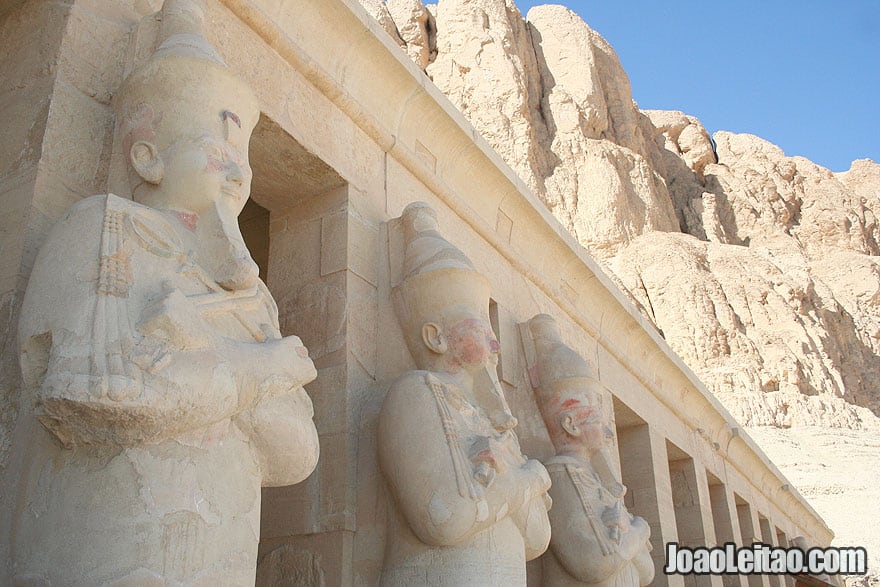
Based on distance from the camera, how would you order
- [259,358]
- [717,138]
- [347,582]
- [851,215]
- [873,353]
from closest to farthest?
[259,358], [347,582], [873,353], [851,215], [717,138]

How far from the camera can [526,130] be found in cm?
2711

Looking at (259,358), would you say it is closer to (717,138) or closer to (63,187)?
(63,187)

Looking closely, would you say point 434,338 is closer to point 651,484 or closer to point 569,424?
point 569,424

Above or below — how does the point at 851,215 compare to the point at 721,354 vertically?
above

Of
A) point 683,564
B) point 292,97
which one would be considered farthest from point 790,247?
point 292,97

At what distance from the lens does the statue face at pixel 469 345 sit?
Answer: 3.48 metres

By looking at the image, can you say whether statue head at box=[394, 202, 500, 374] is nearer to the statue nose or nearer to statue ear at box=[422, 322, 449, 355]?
statue ear at box=[422, 322, 449, 355]

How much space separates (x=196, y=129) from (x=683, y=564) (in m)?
5.33

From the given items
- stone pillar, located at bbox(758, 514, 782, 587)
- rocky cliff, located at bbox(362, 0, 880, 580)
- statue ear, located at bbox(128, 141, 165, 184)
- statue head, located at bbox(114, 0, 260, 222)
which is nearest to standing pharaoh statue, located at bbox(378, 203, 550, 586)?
statue head, located at bbox(114, 0, 260, 222)

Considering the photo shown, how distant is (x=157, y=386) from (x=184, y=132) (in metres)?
0.88

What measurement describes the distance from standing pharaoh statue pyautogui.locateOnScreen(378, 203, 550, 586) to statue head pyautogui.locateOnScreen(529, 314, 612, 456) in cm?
Answer: 106

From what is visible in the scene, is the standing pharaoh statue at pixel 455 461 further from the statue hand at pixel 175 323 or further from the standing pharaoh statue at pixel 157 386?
the statue hand at pixel 175 323

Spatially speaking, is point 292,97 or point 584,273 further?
point 584,273

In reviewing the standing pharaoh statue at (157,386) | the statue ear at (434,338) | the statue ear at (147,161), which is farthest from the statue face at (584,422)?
the statue ear at (147,161)
